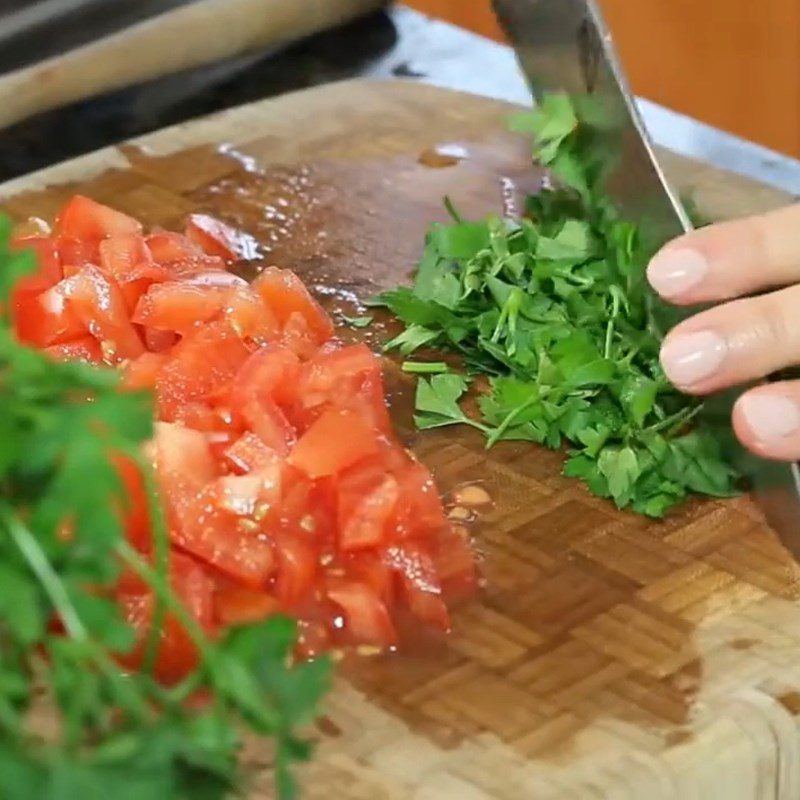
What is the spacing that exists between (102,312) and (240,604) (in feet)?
1.36

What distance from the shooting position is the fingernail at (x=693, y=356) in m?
1.29

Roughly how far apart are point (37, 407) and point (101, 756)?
16 cm

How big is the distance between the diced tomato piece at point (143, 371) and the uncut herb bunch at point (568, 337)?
274 mm

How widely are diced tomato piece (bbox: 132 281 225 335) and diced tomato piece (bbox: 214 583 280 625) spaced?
346mm

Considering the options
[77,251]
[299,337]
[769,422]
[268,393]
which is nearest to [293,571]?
[268,393]

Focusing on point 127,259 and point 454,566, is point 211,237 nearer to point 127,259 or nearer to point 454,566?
point 127,259

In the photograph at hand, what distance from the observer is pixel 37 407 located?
69cm

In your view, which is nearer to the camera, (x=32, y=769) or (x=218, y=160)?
(x=32, y=769)

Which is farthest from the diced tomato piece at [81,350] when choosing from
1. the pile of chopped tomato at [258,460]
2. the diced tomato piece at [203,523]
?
the diced tomato piece at [203,523]

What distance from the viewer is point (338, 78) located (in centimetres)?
234

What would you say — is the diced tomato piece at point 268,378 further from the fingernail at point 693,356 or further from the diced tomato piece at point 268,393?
the fingernail at point 693,356

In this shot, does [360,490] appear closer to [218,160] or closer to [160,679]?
[160,679]

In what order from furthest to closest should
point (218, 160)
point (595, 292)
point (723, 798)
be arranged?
point (218, 160) → point (595, 292) → point (723, 798)

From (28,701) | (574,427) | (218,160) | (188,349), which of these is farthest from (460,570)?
(218,160)
